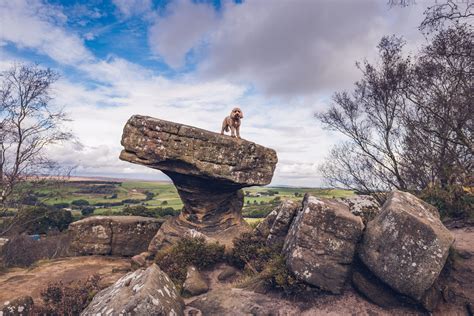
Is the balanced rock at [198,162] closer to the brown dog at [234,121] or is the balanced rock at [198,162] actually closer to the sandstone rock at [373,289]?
the brown dog at [234,121]

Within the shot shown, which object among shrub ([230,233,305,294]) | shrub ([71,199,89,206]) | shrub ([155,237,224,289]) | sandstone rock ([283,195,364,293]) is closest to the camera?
sandstone rock ([283,195,364,293])

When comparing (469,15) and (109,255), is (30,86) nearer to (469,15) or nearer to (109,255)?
(109,255)

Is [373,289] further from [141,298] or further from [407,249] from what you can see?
[141,298]

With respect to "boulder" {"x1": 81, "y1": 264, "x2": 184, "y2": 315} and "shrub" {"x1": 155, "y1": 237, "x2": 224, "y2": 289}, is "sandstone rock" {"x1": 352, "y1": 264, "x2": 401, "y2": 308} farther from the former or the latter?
"shrub" {"x1": 155, "y1": 237, "x2": 224, "y2": 289}

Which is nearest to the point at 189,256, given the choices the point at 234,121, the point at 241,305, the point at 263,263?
the point at 263,263

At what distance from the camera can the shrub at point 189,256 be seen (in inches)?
488

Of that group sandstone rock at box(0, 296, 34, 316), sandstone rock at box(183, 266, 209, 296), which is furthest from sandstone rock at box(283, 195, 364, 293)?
sandstone rock at box(0, 296, 34, 316)

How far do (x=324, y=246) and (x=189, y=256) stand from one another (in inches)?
248

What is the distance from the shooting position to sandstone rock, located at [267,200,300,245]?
1263 cm

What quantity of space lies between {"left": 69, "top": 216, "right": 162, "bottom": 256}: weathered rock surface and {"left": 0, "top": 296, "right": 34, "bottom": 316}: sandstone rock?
7.37 m

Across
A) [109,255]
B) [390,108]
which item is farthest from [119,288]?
[390,108]

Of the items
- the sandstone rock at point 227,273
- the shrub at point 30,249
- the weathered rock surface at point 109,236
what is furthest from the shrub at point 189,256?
the shrub at point 30,249

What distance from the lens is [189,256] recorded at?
12.9 m

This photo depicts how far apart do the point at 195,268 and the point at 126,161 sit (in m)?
6.20
